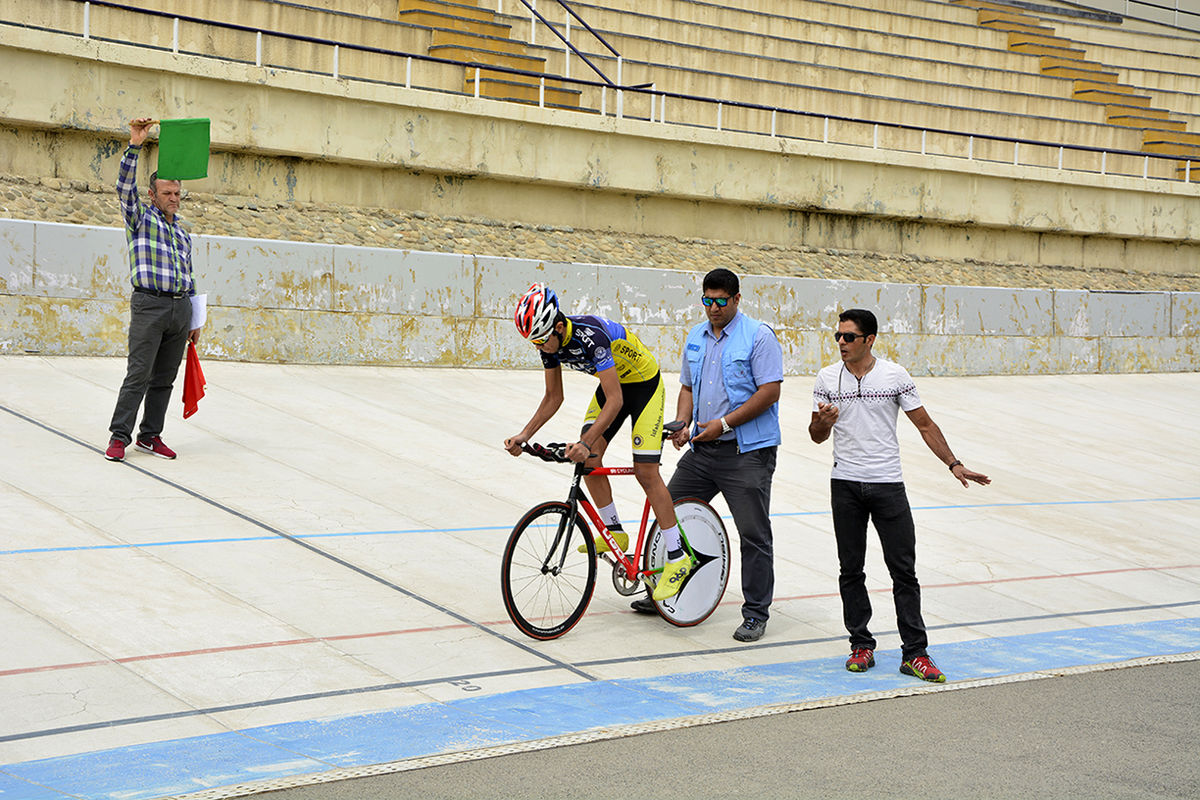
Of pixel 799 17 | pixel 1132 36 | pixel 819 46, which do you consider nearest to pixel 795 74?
pixel 819 46

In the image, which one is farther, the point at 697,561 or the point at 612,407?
the point at 697,561

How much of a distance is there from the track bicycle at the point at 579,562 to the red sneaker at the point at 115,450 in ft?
11.0

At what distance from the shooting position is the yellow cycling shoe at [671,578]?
253 inches

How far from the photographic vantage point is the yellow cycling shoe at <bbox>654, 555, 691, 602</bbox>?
21.1ft

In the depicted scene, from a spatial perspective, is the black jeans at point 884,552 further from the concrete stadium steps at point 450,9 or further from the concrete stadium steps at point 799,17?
the concrete stadium steps at point 799,17

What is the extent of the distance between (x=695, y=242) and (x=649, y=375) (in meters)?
14.6

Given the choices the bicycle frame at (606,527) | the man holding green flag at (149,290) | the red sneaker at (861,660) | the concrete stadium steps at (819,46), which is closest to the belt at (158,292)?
the man holding green flag at (149,290)

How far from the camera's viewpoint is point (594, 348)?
19.9ft

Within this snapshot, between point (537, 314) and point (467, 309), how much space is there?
7.76 metres

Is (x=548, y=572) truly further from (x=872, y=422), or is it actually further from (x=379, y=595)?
(x=872, y=422)

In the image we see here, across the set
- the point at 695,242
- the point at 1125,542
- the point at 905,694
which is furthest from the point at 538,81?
the point at 905,694

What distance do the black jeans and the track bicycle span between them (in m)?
0.83

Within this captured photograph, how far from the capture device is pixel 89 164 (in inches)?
604

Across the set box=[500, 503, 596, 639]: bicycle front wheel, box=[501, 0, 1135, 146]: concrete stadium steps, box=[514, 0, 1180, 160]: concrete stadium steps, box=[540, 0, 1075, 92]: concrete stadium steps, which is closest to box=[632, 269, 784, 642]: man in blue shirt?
box=[500, 503, 596, 639]: bicycle front wheel
